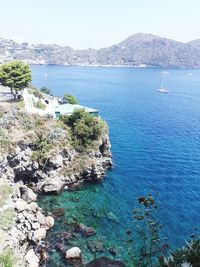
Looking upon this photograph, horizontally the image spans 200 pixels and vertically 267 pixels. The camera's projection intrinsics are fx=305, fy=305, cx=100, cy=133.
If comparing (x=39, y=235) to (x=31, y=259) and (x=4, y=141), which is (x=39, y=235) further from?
(x=4, y=141)

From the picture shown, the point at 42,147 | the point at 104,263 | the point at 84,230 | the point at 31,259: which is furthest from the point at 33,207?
the point at 104,263

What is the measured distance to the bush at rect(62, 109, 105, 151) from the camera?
50594 millimetres

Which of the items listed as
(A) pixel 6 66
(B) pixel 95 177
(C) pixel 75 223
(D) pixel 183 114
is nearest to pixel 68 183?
(B) pixel 95 177

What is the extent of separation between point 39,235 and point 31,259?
14.0 ft

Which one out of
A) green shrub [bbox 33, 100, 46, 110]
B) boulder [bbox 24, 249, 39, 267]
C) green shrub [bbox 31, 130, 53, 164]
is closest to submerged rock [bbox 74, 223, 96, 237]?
boulder [bbox 24, 249, 39, 267]

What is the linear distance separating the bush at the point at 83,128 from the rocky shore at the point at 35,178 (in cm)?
129

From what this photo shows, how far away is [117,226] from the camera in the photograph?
3619 cm

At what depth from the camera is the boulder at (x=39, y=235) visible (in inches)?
1297

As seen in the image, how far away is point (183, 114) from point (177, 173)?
47642 millimetres

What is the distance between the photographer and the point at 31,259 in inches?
1145

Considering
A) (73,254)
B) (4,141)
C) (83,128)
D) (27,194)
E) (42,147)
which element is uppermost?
(83,128)

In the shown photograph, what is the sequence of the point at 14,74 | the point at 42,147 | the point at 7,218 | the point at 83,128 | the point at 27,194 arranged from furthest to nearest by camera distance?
the point at 14,74 → the point at 83,128 → the point at 42,147 → the point at 27,194 → the point at 7,218

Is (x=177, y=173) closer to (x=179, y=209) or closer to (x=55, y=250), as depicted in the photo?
(x=179, y=209)

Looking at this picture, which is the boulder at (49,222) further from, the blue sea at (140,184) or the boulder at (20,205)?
the boulder at (20,205)
